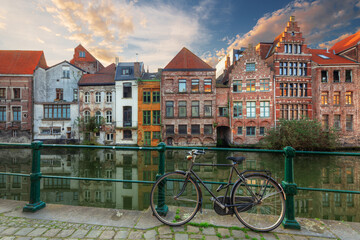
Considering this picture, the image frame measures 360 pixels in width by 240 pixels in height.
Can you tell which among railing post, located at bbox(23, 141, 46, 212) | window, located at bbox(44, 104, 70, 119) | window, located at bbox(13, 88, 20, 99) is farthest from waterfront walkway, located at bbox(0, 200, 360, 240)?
window, located at bbox(13, 88, 20, 99)

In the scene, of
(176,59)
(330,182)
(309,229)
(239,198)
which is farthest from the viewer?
(176,59)

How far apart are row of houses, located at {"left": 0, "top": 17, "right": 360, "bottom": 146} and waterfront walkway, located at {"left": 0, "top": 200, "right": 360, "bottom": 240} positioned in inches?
787

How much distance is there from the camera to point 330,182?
956 centimetres

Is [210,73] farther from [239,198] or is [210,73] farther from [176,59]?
[239,198]

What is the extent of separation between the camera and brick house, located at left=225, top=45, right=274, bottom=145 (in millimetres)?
22531

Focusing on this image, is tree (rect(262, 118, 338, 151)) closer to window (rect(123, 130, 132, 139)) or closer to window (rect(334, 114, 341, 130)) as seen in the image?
window (rect(334, 114, 341, 130))

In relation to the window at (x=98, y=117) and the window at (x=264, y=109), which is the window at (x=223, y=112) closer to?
the window at (x=264, y=109)

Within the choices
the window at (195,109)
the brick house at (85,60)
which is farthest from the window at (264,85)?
the brick house at (85,60)

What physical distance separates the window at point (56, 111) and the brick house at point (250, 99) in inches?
879

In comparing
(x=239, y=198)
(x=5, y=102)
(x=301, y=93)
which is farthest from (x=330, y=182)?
(x=5, y=102)

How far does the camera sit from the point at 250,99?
74.9ft

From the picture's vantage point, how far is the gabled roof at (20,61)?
2405 centimetres

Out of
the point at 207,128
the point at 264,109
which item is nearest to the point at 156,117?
the point at 207,128

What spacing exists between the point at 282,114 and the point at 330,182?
1456cm
